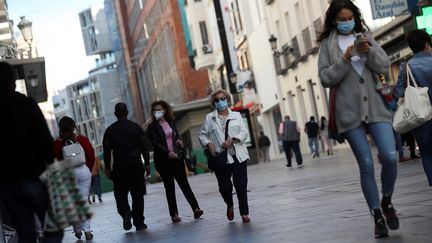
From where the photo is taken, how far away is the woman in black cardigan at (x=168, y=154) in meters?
16.0

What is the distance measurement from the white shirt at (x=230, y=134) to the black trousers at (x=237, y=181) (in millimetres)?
92

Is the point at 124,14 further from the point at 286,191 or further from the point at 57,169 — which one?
the point at 57,169

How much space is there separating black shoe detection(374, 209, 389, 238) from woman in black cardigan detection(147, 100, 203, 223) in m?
7.16

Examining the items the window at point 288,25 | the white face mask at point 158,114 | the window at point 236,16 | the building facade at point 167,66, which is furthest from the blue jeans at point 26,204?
the building facade at point 167,66

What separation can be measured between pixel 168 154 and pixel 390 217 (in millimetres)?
7255

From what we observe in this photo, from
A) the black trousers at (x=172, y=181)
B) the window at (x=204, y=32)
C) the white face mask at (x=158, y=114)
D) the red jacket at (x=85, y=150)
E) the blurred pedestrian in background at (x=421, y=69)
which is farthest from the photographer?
the window at (x=204, y=32)

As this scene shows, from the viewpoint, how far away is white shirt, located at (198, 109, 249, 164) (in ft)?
44.3

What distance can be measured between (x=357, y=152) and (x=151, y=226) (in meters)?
7.07

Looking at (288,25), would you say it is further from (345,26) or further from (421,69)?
(345,26)

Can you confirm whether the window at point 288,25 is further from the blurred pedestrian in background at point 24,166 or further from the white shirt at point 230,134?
the blurred pedestrian in background at point 24,166

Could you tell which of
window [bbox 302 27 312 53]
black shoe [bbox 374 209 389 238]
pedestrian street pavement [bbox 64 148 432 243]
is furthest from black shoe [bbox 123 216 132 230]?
window [bbox 302 27 312 53]

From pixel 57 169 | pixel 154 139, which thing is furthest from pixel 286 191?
pixel 57 169

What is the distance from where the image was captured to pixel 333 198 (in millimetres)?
15023

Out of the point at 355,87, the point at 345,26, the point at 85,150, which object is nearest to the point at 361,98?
the point at 355,87
